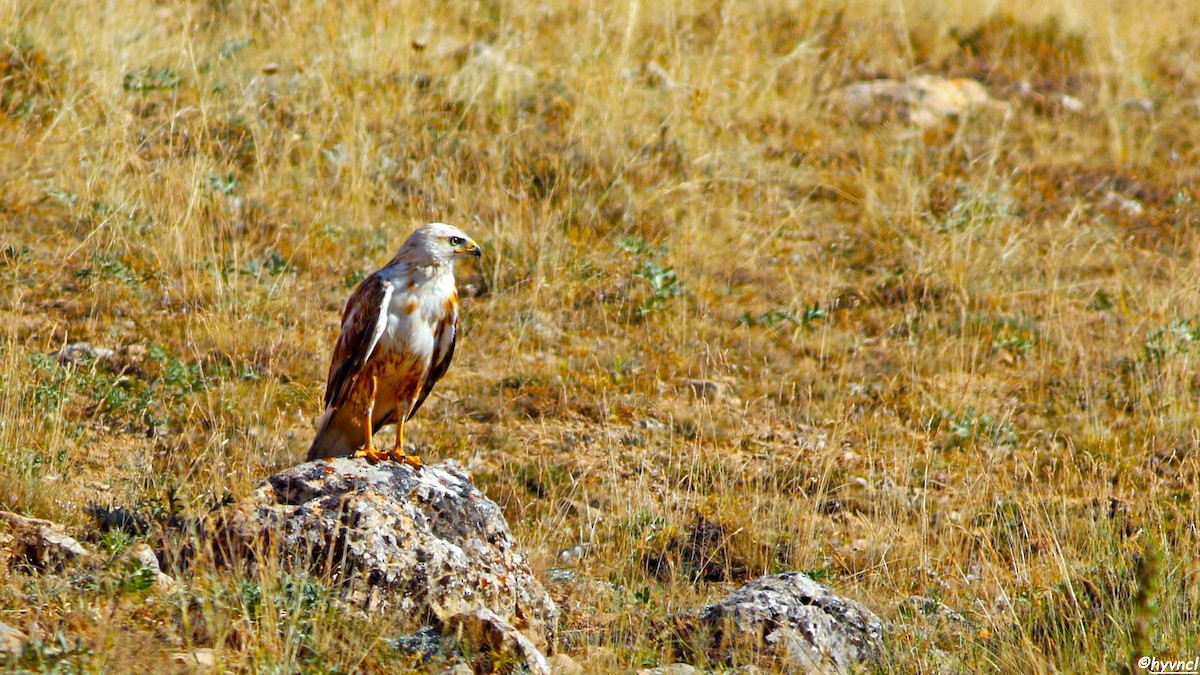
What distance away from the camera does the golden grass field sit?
5.49m

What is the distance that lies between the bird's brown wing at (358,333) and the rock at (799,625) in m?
1.91

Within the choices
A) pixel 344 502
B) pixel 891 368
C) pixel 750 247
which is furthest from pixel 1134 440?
pixel 344 502

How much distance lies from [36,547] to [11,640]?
41.6 inches

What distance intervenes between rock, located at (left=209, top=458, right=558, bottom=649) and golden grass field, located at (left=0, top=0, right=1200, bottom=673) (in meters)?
0.15

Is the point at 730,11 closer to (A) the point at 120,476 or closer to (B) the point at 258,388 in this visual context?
(B) the point at 258,388

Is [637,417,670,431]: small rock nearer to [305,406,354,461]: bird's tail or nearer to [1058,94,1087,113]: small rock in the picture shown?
[305,406,354,461]: bird's tail

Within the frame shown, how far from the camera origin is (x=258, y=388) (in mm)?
7387

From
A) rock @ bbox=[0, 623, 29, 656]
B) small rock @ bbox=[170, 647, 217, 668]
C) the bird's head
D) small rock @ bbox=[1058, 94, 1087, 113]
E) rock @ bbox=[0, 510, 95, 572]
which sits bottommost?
rock @ bbox=[0, 510, 95, 572]

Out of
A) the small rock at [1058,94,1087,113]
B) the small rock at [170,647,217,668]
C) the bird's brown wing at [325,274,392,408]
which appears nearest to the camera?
the small rock at [170,647,217,668]

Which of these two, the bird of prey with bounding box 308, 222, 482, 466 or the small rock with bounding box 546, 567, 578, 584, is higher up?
the bird of prey with bounding box 308, 222, 482, 466

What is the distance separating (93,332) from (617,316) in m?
3.23

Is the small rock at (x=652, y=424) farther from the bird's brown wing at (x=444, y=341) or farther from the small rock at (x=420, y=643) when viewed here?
the small rock at (x=420, y=643)

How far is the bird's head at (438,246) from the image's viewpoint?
5930 mm

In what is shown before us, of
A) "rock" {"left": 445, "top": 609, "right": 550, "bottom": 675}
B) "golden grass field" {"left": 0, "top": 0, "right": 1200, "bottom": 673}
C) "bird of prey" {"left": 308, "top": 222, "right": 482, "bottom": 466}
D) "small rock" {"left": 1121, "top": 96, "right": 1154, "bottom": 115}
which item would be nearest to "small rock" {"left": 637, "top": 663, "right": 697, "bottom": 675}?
"golden grass field" {"left": 0, "top": 0, "right": 1200, "bottom": 673}
